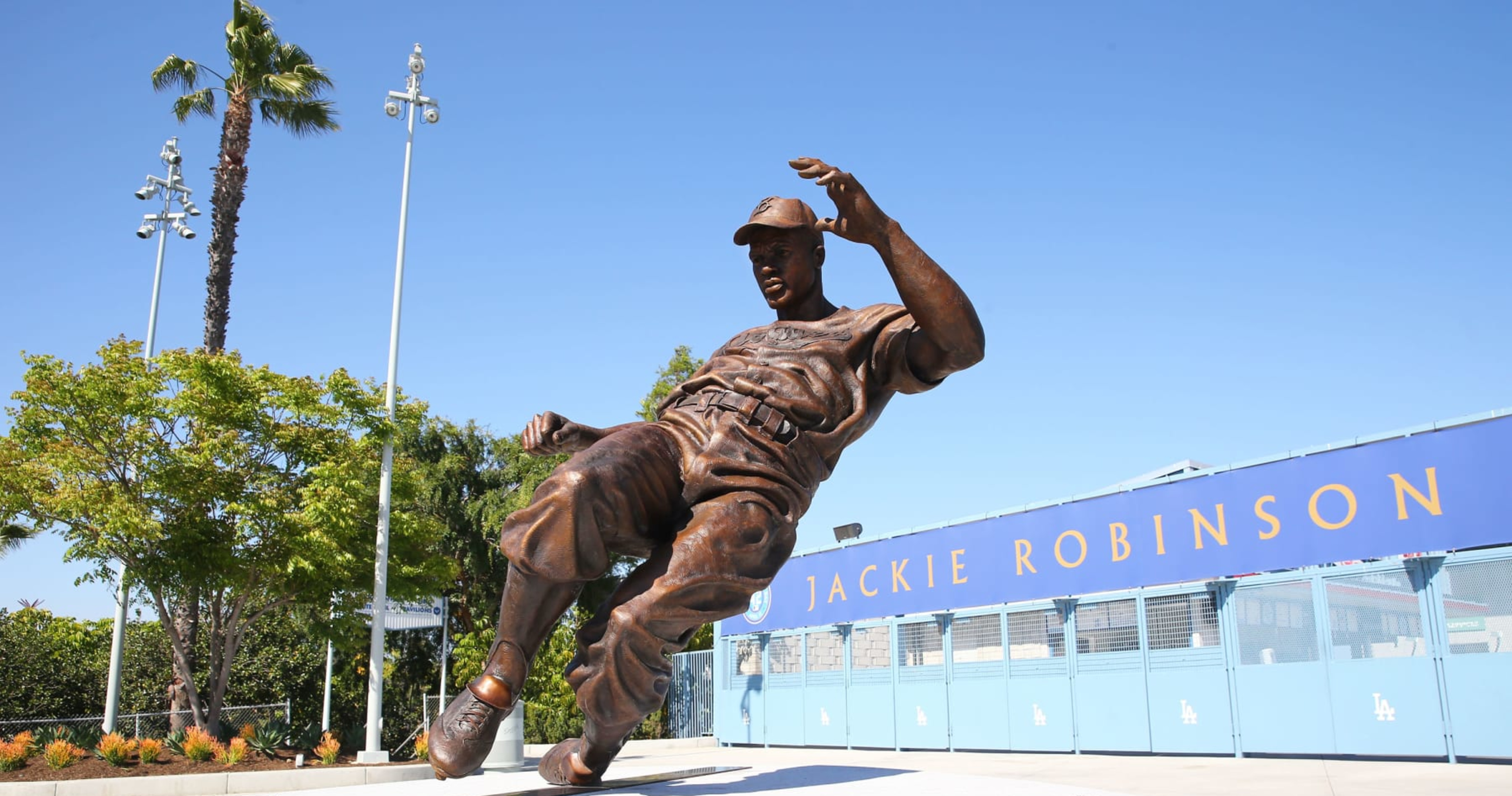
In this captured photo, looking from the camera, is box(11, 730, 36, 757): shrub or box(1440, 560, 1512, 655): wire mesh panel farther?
box(11, 730, 36, 757): shrub

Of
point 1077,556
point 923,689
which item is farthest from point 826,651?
point 1077,556

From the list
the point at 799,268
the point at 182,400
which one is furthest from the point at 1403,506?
the point at 182,400

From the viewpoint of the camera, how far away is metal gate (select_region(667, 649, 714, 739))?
883 inches

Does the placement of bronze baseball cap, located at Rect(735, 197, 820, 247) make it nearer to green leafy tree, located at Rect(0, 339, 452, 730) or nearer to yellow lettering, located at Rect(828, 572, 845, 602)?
green leafy tree, located at Rect(0, 339, 452, 730)

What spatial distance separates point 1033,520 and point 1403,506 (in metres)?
5.16

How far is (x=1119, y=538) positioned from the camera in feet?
48.4

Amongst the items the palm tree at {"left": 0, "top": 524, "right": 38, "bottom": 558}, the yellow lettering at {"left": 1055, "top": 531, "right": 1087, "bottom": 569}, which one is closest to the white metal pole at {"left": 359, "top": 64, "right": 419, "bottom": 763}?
the palm tree at {"left": 0, "top": 524, "right": 38, "bottom": 558}

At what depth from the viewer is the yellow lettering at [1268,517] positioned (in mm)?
12977

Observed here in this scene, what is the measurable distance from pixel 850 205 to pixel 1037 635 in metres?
13.2

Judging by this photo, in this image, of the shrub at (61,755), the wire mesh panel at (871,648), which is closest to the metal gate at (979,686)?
the wire mesh panel at (871,648)

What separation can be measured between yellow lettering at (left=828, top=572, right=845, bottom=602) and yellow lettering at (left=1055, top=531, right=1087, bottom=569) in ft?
15.0

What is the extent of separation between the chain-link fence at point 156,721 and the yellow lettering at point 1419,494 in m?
15.0

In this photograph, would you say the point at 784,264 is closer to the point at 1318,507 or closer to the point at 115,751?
the point at 1318,507

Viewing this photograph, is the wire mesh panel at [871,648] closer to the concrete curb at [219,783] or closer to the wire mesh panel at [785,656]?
the wire mesh panel at [785,656]
